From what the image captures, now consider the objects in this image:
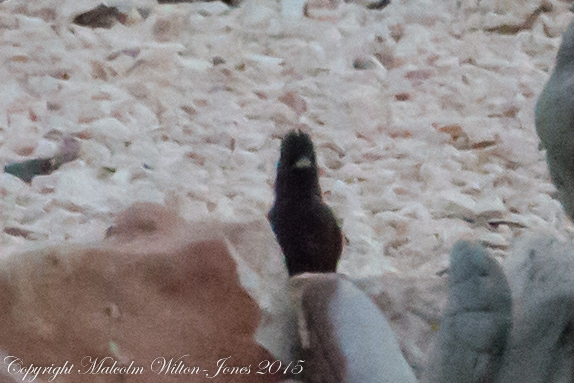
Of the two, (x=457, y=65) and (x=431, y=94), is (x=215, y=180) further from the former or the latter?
(x=457, y=65)

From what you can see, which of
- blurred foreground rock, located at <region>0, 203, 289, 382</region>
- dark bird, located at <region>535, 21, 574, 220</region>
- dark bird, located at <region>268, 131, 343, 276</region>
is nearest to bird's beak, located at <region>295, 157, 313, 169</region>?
dark bird, located at <region>268, 131, 343, 276</region>

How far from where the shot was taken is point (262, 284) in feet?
3.33

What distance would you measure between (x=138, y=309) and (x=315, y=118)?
111cm

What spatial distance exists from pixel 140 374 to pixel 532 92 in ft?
5.23

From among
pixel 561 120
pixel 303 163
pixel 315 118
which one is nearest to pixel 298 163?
pixel 303 163

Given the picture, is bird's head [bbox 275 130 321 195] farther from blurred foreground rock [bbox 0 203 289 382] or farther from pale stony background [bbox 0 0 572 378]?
blurred foreground rock [bbox 0 203 289 382]

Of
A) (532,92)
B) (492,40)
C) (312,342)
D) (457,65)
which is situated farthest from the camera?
(492,40)

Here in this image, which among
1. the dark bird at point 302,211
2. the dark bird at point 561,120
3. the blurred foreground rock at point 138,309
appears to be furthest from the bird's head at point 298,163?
the dark bird at point 561,120

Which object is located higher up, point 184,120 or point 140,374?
point 140,374

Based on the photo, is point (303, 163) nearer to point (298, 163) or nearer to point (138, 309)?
point (298, 163)

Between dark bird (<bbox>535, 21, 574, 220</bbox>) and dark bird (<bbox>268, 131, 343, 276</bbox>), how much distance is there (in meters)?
0.45

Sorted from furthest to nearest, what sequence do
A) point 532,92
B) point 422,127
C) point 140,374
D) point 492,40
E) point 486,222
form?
point 492,40
point 532,92
point 422,127
point 486,222
point 140,374

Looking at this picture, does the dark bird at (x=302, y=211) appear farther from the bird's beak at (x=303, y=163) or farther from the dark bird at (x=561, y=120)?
the dark bird at (x=561, y=120)

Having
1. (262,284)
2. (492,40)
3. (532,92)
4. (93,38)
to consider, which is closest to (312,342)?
(262,284)
